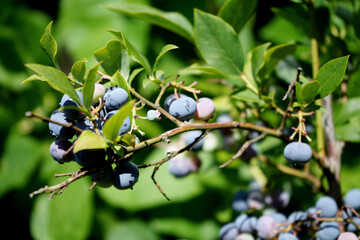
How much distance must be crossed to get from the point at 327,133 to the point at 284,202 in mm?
197

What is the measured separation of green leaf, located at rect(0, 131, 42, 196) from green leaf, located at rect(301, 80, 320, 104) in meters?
1.10

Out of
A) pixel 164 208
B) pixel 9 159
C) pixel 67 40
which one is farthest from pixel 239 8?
pixel 9 159

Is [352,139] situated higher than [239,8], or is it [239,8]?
[239,8]

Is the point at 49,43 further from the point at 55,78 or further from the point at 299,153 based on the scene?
the point at 299,153

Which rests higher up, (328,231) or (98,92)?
(98,92)

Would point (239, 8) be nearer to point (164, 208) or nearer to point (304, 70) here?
point (304, 70)

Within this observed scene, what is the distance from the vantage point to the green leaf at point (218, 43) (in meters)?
0.78

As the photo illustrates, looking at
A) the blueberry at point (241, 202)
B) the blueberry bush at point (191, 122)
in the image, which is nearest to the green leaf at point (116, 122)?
the blueberry bush at point (191, 122)

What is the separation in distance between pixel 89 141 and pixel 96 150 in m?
0.05

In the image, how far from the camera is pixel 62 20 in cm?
157

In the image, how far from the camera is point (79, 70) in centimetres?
57

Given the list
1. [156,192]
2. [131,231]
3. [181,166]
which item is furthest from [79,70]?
[131,231]

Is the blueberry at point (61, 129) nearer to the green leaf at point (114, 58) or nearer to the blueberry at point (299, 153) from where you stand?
the green leaf at point (114, 58)

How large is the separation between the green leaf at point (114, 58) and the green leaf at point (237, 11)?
30 centimetres
